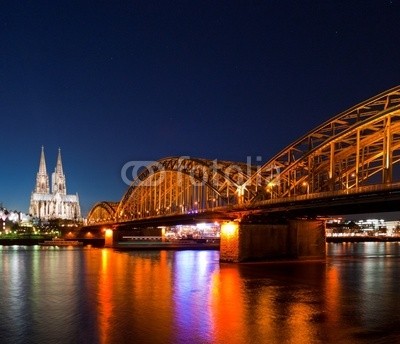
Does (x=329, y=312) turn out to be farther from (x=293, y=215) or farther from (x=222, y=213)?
(x=222, y=213)

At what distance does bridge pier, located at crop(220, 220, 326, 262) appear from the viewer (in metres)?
66.3

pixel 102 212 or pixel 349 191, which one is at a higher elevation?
pixel 349 191

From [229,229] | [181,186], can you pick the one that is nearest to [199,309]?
[229,229]

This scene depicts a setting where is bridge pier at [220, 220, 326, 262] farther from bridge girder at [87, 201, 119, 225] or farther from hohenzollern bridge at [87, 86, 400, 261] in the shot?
bridge girder at [87, 201, 119, 225]

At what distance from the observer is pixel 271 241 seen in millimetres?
68625

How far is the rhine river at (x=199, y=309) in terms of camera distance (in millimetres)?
21984

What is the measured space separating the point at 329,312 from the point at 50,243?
129 meters

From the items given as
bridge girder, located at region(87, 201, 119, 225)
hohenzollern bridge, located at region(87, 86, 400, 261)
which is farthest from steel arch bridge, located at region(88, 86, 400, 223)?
bridge girder, located at region(87, 201, 119, 225)

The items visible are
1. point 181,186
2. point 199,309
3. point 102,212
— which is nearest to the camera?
point 199,309

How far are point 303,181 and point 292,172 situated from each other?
9.94 feet

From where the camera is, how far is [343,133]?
5303 cm

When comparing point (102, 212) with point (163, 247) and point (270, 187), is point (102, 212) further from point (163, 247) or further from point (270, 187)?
point (270, 187)

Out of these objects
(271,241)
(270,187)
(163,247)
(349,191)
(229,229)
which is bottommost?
(163,247)

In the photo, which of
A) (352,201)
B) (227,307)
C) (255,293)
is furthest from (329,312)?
(352,201)
